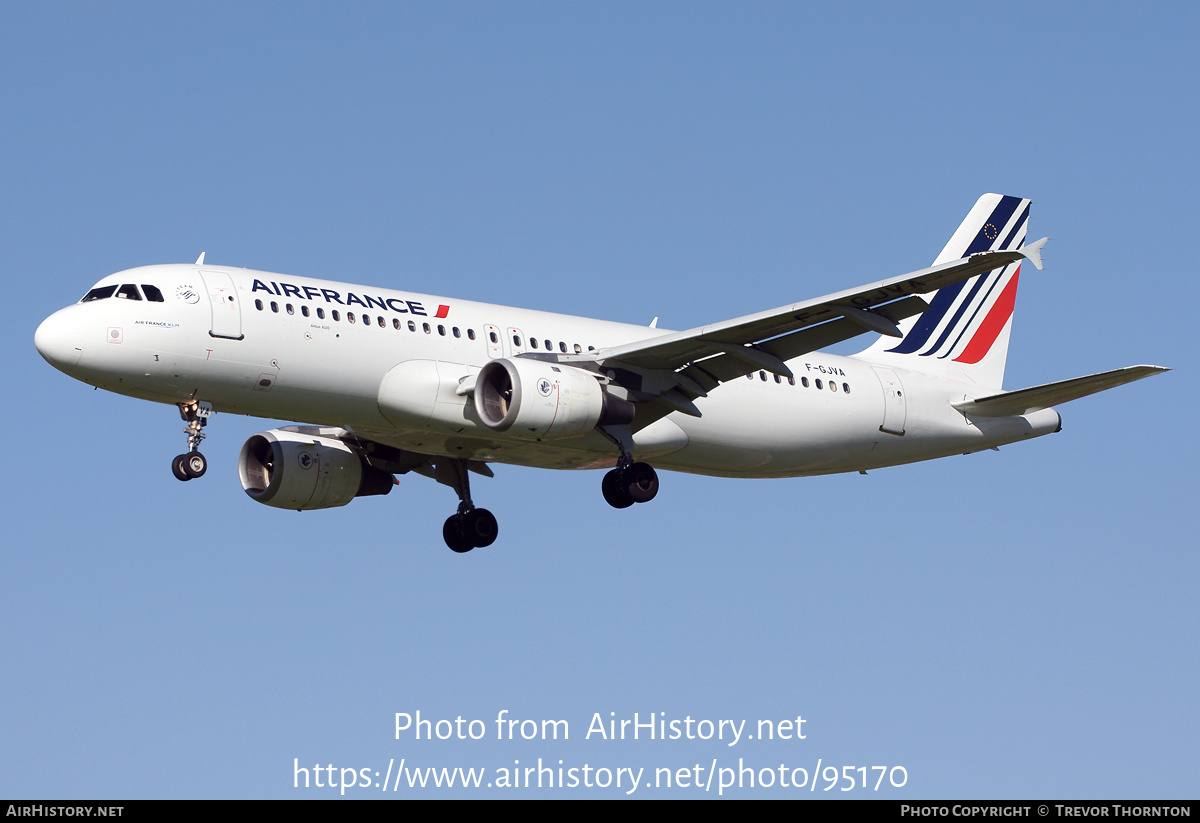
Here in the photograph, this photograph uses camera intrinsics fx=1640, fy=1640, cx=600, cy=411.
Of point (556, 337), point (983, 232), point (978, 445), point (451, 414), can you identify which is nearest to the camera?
point (451, 414)

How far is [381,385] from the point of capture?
32406 mm

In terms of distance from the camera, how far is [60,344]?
30.5 meters

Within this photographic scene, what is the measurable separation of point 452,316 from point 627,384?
3952 mm

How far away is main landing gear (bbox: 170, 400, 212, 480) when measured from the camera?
103ft

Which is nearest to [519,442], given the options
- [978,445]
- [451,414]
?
[451,414]

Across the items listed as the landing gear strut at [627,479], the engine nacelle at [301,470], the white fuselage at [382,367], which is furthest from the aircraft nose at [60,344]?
the landing gear strut at [627,479]

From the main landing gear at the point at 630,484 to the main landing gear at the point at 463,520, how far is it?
15.6ft

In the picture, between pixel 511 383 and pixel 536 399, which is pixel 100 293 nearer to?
pixel 511 383

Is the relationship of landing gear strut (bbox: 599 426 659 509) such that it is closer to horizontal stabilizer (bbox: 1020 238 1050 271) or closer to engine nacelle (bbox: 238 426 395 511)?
engine nacelle (bbox: 238 426 395 511)

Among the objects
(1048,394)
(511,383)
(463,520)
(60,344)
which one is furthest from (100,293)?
(1048,394)

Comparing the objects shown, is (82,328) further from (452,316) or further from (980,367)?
(980,367)

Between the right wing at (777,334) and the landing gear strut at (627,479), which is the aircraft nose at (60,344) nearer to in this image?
the right wing at (777,334)

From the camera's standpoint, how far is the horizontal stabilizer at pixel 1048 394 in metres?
34.8

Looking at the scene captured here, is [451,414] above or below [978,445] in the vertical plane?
below
